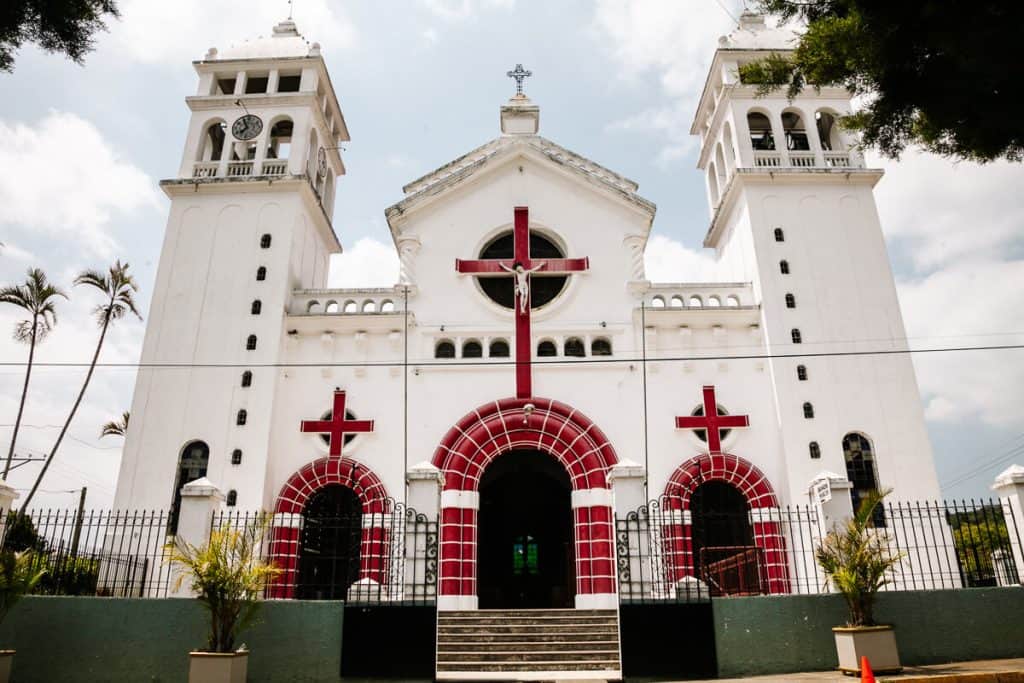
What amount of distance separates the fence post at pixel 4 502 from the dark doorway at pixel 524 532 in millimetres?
9319

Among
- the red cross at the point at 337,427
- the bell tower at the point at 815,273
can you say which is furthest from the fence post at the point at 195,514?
the bell tower at the point at 815,273

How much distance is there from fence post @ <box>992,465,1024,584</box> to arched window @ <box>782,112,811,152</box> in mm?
11597

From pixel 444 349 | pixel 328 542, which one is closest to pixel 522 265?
pixel 444 349

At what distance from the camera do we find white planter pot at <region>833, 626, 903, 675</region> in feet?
32.8

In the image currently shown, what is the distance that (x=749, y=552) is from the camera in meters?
15.3

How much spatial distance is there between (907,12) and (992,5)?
2.61ft

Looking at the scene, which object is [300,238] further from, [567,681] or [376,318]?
[567,681]

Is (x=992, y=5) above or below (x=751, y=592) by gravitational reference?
above

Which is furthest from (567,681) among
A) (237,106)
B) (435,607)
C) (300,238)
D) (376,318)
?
(237,106)

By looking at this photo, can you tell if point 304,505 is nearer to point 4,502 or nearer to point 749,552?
point 4,502

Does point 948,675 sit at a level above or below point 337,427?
below

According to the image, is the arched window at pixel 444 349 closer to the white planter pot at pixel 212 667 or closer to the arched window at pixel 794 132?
the white planter pot at pixel 212 667

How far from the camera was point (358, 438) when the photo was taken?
16.8 m

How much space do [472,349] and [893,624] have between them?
1032 cm
